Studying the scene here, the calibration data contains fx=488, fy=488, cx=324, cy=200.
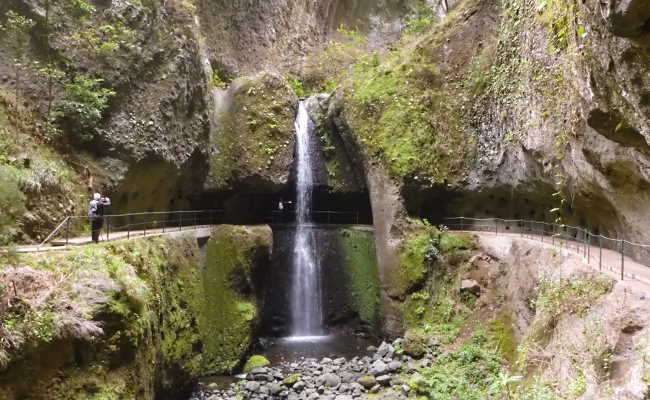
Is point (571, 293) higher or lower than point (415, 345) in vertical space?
higher

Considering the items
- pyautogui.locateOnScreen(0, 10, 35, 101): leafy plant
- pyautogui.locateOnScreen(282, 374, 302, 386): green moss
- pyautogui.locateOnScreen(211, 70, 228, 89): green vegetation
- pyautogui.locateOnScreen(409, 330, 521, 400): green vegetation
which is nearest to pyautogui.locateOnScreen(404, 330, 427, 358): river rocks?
pyautogui.locateOnScreen(409, 330, 521, 400): green vegetation

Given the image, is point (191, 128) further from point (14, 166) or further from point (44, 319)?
point (44, 319)

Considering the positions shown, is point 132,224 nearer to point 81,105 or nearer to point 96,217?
point 81,105

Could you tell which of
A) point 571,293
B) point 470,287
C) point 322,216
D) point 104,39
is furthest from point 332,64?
point 571,293

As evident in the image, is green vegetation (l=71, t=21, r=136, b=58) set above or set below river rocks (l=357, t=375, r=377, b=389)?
above

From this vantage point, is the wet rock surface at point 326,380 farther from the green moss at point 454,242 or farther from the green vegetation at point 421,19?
the green vegetation at point 421,19

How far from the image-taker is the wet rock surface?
12.6 metres

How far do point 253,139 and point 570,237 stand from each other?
1166cm

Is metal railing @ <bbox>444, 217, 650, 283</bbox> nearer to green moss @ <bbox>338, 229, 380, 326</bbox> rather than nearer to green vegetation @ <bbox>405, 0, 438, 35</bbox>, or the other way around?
green moss @ <bbox>338, 229, 380, 326</bbox>

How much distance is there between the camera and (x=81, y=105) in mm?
13461

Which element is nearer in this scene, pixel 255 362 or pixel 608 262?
pixel 608 262

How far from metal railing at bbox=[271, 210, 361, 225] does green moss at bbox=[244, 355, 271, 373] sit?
7582 millimetres

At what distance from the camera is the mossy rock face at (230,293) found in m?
14.3

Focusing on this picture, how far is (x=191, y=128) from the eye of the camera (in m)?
17.3
